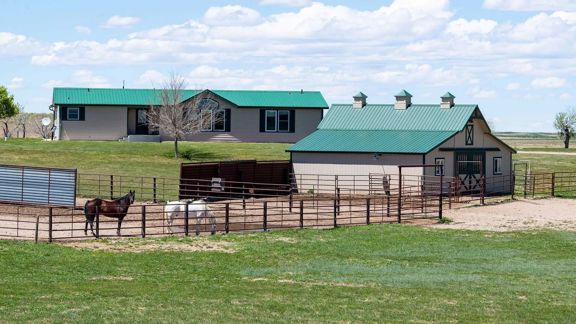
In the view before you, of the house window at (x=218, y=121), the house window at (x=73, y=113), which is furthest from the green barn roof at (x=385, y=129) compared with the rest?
the house window at (x=73, y=113)

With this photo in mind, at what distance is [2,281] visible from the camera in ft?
70.3

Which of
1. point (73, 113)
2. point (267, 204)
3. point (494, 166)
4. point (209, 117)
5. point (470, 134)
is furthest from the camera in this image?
point (73, 113)

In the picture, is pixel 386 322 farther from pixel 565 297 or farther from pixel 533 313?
pixel 565 297

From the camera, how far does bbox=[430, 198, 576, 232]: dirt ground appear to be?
37.1 metres

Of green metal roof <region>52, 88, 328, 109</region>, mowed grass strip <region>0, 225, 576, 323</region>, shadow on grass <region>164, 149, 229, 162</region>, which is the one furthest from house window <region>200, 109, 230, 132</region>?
mowed grass strip <region>0, 225, 576, 323</region>

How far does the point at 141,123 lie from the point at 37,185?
30199mm

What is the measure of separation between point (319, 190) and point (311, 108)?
20187 mm

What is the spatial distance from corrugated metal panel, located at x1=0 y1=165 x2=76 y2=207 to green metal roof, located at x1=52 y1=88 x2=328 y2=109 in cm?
2748

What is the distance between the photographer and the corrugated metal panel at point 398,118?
177 feet

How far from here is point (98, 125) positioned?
71375 millimetres

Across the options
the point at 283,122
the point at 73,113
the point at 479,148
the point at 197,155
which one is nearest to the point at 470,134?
the point at 479,148

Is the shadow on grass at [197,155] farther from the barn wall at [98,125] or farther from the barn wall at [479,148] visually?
the barn wall at [479,148]

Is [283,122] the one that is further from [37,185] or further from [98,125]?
[37,185]

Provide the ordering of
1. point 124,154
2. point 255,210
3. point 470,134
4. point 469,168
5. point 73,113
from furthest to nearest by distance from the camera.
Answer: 1. point 73,113
2. point 124,154
3. point 470,134
4. point 469,168
5. point 255,210
